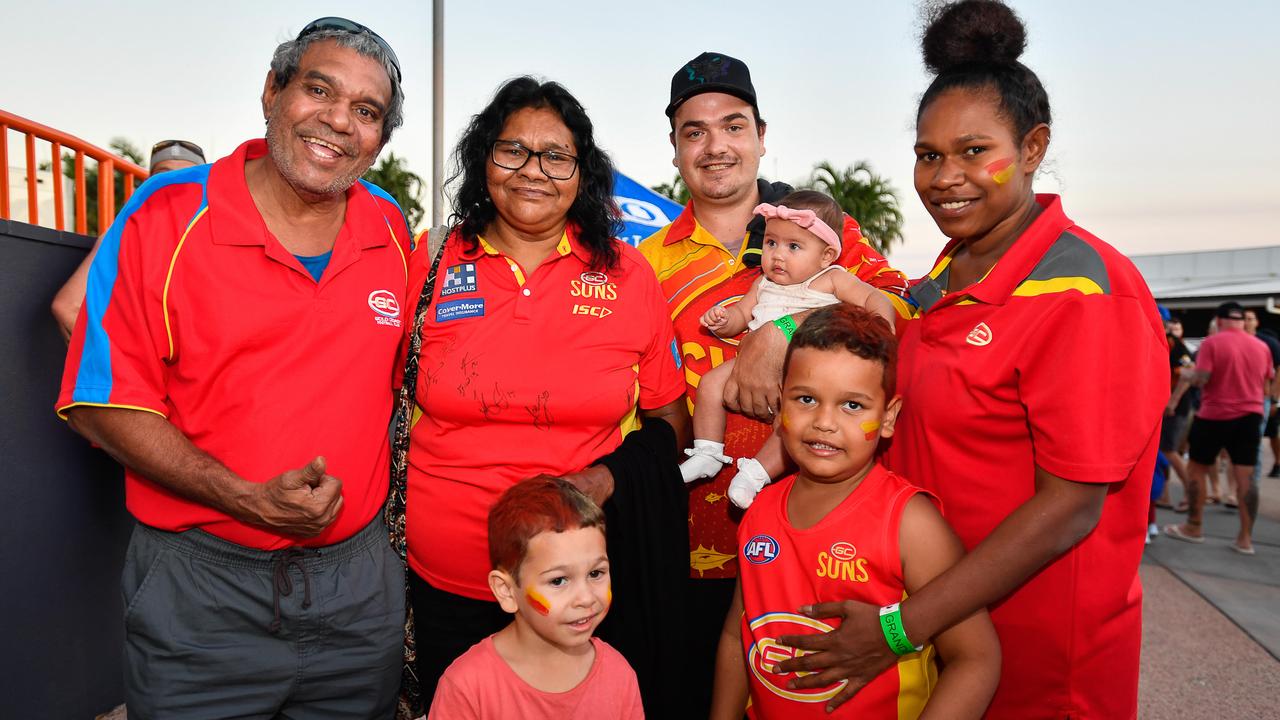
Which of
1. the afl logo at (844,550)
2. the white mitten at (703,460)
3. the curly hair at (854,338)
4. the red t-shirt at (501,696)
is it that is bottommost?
the red t-shirt at (501,696)

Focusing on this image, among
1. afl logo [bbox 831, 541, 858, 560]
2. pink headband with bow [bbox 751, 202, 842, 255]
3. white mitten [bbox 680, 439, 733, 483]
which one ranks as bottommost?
afl logo [bbox 831, 541, 858, 560]

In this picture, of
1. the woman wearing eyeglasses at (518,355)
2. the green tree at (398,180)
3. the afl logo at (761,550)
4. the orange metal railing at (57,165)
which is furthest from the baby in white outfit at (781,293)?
the green tree at (398,180)

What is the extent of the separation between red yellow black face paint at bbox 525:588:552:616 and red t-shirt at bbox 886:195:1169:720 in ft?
3.60

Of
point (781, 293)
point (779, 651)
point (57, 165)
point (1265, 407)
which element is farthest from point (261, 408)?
point (1265, 407)

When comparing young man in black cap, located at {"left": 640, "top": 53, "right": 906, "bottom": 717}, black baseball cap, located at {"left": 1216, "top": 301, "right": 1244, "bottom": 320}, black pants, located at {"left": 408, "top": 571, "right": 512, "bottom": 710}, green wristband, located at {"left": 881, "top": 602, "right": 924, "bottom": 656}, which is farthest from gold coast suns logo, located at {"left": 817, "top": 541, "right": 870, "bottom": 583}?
black baseball cap, located at {"left": 1216, "top": 301, "right": 1244, "bottom": 320}

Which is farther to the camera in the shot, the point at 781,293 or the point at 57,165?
the point at 57,165

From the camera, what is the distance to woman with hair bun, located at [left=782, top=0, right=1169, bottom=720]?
1850mm

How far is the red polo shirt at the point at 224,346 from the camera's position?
2170 mm

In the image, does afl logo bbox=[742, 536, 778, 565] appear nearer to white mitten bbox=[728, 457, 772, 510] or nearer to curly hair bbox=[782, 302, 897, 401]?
white mitten bbox=[728, 457, 772, 510]

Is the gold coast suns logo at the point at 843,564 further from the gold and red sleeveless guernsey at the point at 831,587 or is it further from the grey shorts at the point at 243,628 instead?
the grey shorts at the point at 243,628

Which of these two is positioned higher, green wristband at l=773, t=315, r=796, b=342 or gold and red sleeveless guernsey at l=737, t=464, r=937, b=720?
green wristband at l=773, t=315, r=796, b=342

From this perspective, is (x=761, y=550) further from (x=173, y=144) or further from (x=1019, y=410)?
(x=173, y=144)

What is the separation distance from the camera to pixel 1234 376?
8883 millimetres

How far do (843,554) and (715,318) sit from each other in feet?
3.96
